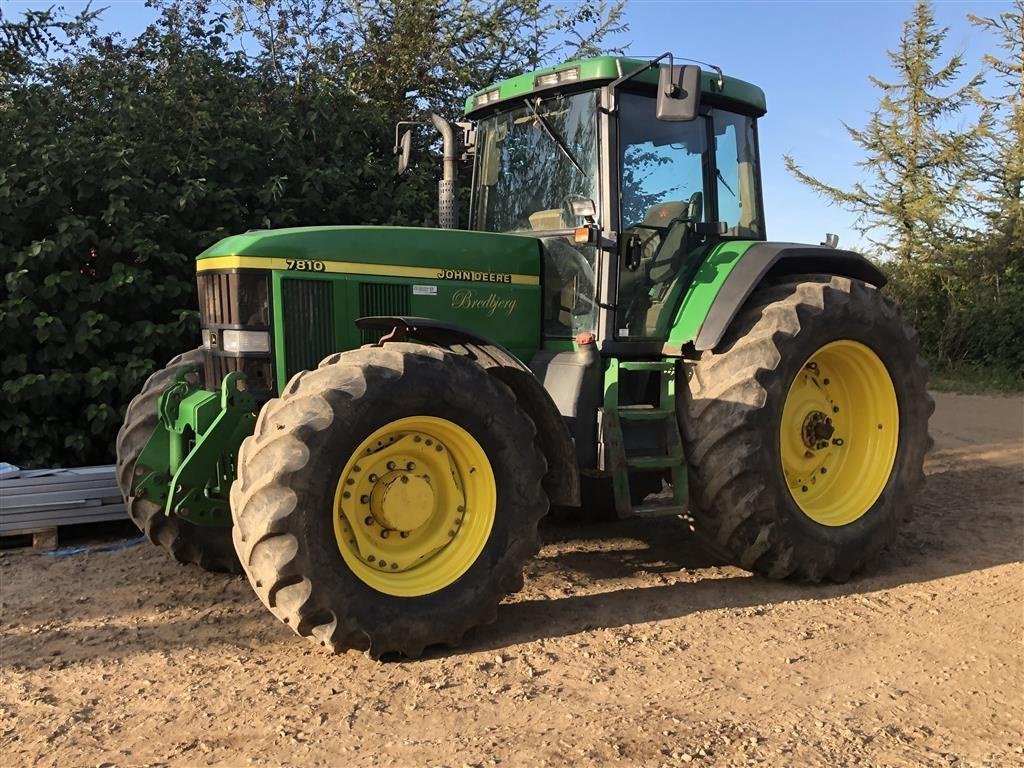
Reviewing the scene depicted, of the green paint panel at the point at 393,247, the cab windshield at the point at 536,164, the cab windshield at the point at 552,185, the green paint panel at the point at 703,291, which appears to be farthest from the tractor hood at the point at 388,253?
the green paint panel at the point at 703,291

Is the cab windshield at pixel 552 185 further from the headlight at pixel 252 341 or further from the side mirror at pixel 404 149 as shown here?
the headlight at pixel 252 341

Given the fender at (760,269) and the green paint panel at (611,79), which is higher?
the green paint panel at (611,79)

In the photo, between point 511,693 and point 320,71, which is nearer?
point 511,693

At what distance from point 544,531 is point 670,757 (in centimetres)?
292

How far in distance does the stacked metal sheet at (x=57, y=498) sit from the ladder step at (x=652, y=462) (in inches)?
130

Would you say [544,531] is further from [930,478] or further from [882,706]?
[930,478]

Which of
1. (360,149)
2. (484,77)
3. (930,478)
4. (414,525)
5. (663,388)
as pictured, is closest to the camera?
(414,525)

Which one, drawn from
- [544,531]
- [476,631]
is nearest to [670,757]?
[476,631]

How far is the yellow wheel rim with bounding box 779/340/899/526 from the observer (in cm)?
484

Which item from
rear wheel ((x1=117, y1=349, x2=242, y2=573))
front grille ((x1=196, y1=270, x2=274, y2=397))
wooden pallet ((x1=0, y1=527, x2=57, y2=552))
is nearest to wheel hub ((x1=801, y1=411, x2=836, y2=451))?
front grille ((x1=196, y1=270, x2=274, y2=397))

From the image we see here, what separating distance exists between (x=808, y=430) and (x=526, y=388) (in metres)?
1.86

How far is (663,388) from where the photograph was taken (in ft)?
15.0

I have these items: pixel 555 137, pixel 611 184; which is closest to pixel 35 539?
pixel 555 137

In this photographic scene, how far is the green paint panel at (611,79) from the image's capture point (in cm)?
439
